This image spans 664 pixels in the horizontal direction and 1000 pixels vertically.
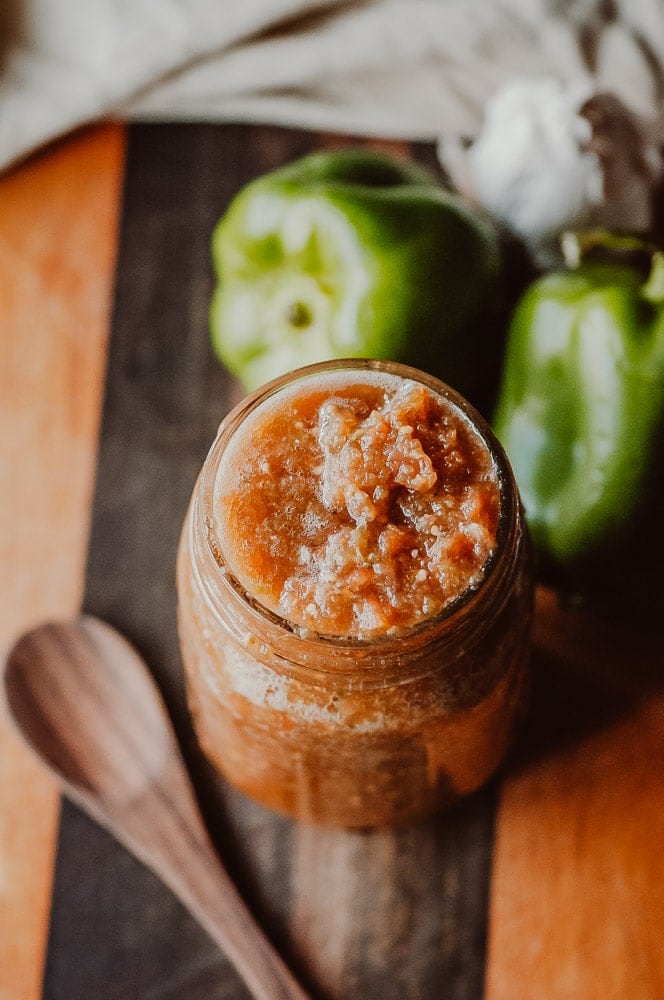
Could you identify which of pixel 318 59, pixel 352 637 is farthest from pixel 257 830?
pixel 318 59

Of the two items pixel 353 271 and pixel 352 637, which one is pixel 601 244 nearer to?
pixel 353 271

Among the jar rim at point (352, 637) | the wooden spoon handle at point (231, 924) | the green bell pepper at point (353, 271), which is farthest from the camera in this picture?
the green bell pepper at point (353, 271)

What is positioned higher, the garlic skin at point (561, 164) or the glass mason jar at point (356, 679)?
the garlic skin at point (561, 164)

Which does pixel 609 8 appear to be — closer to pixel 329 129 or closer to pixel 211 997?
pixel 329 129

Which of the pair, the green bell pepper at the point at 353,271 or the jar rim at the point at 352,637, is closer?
the jar rim at the point at 352,637

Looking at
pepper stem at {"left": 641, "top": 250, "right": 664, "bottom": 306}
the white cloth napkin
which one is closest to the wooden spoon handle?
pepper stem at {"left": 641, "top": 250, "right": 664, "bottom": 306}

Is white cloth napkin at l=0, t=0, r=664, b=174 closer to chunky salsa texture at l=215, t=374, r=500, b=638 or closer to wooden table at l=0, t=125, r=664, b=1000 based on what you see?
wooden table at l=0, t=125, r=664, b=1000

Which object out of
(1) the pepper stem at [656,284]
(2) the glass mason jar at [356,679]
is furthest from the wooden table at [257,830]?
(1) the pepper stem at [656,284]

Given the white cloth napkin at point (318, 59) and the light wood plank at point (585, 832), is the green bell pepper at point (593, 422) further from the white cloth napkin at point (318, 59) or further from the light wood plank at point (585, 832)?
the white cloth napkin at point (318, 59)
